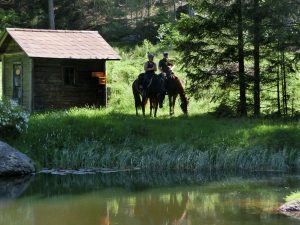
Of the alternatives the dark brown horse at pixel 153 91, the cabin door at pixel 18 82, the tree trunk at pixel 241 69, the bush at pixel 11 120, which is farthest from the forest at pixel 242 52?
the cabin door at pixel 18 82

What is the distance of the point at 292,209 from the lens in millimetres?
10273

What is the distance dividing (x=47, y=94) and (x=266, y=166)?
1105 centimetres

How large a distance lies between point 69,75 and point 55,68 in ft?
2.36

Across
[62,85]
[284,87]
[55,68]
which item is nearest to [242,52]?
[284,87]

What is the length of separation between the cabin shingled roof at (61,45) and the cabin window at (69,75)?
0.99 metres

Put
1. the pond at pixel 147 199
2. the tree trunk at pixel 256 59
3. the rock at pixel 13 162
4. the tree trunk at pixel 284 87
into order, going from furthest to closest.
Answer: the tree trunk at pixel 284 87 < the tree trunk at pixel 256 59 < the rock at pixel 13 162 < the pond at pixel 147 199

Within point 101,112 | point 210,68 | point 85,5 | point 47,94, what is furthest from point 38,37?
point 85,5

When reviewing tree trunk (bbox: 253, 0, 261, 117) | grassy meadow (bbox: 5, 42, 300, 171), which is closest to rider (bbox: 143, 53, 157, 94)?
grassy meadow (bbox: 5, 42, 300, 171)

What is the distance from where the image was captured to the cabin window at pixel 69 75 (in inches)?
963

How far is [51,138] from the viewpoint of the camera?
17.2 meters

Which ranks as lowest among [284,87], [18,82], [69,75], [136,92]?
[136,92]

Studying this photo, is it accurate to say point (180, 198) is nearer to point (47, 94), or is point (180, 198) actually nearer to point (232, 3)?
point (232, 3)

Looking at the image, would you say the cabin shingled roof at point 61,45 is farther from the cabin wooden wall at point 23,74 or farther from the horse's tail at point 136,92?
the horse's tail at point 136,92

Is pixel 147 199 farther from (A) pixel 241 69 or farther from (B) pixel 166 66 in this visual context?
→ (A) pixel 241 69
